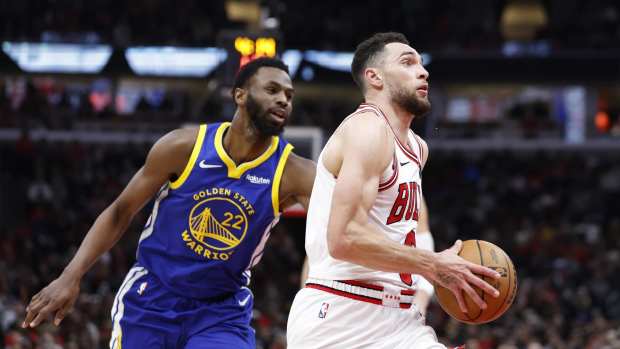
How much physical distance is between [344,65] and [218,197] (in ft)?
68.9

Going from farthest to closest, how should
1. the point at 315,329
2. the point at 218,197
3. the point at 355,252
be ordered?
the point at 218,197, the point at 315,329, the point at 355,252

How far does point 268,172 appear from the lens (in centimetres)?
523

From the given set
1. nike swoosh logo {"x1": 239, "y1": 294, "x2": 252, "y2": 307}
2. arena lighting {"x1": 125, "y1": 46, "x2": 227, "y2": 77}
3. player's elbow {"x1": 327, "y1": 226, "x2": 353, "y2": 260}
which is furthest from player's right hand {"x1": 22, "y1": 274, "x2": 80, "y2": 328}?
arena lighting {"x1": 125, "y1": 46, "x2": 227, "y2": 77}

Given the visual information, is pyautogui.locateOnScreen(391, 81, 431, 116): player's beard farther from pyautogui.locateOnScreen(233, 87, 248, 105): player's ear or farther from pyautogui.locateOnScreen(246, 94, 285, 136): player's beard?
pyautogui.locateOnScreen(233, 87, 248, 105): player's ear

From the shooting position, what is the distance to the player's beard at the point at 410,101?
4312 mm

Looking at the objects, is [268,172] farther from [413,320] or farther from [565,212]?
[565,212]

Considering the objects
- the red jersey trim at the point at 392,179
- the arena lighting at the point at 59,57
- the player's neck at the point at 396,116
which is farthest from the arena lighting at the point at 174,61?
the red jersey trim at the point at 392,179

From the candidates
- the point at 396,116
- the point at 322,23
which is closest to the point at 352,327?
the point at 396,116

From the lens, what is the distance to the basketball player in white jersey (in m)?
3.88

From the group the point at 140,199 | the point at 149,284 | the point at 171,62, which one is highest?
the point at 140,199

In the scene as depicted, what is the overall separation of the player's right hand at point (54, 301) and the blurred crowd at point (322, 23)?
2070 cm

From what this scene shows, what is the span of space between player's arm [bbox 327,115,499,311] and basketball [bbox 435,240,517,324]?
0.20 ft

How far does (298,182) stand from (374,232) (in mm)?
1344

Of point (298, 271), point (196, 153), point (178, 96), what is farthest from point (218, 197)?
point (178, 96)
